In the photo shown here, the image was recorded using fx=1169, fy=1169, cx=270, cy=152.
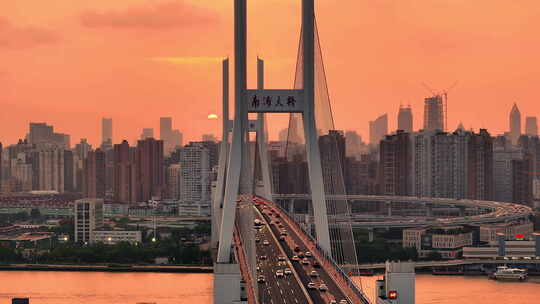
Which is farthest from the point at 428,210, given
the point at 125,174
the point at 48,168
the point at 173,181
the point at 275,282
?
the point at 275,282

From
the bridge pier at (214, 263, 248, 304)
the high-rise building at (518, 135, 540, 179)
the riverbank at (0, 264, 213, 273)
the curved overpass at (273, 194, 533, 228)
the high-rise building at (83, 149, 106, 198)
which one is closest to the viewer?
the bridge pier at (214, 263, 248, 304)

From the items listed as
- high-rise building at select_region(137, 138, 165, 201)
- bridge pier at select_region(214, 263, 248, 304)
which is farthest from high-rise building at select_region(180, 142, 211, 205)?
bridge pier at select_region(214, 263, 248, 304)

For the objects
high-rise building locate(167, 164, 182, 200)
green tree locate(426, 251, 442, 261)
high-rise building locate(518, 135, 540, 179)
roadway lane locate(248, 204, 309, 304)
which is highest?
high-rise building locate(518, 135, 540, 179)

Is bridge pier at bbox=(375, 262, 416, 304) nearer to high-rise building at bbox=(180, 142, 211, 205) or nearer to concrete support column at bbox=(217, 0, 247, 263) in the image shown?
concrete support column at bbox=(217, 0, 247, 263)

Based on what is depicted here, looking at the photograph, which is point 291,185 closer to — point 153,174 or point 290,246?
point 153,174

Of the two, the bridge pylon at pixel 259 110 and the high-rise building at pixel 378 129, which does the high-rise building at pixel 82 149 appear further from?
the bridge pylon at pixel 259 110

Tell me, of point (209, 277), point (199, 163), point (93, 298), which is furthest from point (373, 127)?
point (93, 298)

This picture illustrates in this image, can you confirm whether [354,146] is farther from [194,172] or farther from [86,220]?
[86,220]
